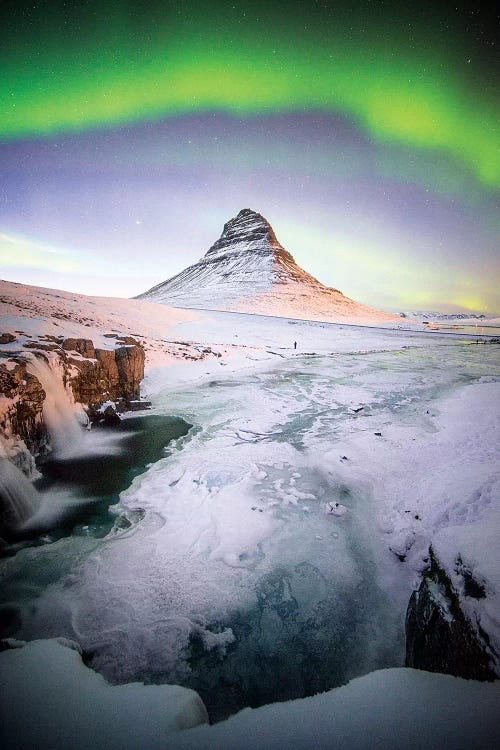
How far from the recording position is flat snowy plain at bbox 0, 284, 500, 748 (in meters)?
2.48

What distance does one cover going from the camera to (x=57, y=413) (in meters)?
8.77

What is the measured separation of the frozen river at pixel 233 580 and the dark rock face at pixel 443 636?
1.52ft

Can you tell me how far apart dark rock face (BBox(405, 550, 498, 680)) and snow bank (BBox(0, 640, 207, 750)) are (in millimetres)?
2172

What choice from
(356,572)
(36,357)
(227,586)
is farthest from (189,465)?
(36,357)

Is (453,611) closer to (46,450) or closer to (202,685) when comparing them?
(202,685)

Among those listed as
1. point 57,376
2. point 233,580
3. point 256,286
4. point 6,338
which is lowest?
point 233,580

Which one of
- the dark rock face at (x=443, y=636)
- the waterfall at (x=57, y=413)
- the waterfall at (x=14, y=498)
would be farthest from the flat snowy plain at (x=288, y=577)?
the waterfall at (x=57, y=413)

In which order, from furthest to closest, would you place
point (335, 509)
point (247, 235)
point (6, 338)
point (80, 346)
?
1. point (247, 235)
2. point (80, 346)
3. point (6, 338)
4. point (335, 509)

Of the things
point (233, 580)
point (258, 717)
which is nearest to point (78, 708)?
point (258, 717)

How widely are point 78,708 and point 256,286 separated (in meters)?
103

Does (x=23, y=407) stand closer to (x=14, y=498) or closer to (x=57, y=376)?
(x=57, y=376)

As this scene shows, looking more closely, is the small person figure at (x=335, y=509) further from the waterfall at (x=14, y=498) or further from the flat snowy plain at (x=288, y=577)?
the waterfall at (x=14, y=498)

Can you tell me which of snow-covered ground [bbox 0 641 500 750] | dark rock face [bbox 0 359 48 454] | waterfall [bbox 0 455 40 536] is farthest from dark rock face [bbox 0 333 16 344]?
snow-covered ground [bbox 0 641 500 750]

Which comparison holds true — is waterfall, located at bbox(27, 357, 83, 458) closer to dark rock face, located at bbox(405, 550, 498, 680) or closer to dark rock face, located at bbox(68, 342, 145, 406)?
dark rock face, located at bbox(68, 342, 145, 406)
